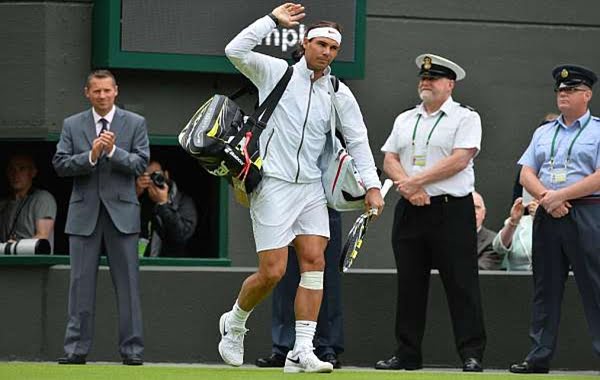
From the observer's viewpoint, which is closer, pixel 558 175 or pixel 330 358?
pixel 558 175

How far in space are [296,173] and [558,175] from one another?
2407 mm

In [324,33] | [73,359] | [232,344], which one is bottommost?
[73,359]

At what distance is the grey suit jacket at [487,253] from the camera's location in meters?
13.7

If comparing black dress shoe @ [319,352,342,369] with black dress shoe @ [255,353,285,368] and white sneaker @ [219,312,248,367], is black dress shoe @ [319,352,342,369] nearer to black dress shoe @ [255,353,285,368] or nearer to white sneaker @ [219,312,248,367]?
black dress shoe @ [255,353,285,368]

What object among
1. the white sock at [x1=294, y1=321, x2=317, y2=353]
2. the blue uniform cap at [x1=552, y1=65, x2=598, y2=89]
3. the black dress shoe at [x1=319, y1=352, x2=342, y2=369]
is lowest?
the black dress shoe at [x1=319, y1=352, x2=342, y2=369]

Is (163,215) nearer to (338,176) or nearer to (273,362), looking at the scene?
(273,362)

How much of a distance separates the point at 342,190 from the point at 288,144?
49 cm

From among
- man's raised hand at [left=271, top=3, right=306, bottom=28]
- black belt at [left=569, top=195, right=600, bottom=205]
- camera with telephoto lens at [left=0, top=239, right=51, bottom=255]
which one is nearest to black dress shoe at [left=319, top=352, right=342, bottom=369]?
black belt at [left=569, top=195, right=600, bottom=205]

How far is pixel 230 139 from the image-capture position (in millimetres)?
10461

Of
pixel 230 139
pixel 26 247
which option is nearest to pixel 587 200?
pixel 230 139

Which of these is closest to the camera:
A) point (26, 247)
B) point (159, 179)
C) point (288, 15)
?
point (288, 15)

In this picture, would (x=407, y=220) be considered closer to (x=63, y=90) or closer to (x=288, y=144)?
(x=288, y=144)

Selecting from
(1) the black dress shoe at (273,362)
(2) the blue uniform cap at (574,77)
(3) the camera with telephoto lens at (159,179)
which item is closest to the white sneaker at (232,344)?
(1) the black dress shoe at (273,362)

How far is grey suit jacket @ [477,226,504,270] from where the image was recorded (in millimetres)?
13672
